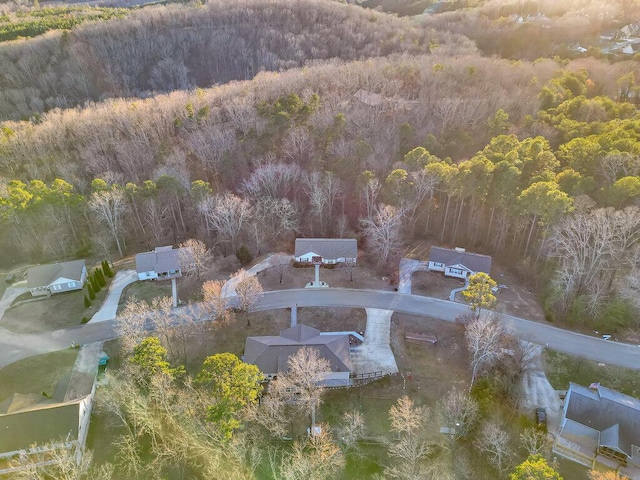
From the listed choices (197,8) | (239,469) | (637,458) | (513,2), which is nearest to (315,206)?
(239,469)

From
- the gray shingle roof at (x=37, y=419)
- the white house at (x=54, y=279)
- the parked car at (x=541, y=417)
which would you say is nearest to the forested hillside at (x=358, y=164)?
the white house at (x=54, y=279)

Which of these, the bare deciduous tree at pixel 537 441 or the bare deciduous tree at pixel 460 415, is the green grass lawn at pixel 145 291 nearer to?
the bare deciduous tree at pixel 460 415

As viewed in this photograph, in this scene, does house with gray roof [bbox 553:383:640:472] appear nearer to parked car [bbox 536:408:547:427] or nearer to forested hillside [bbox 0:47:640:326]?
parked car [bbox 536:408:547:427]

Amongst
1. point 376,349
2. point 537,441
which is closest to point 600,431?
point 537,441

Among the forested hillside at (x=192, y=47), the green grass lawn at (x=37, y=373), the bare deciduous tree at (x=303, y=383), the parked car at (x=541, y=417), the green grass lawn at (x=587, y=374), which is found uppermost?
the forested hillside at (x=192, y=47)

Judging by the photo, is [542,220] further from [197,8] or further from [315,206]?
[197,8]

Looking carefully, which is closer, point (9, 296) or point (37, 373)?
point (37, 373)

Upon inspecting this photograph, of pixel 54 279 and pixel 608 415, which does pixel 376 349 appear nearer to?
pixel 608 415
